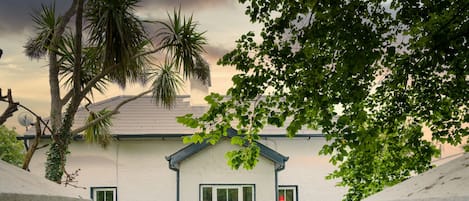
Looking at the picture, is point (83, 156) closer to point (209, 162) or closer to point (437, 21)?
point (209, 162)

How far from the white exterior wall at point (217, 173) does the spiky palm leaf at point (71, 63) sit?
3.46 meters

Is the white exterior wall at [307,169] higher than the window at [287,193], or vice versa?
the white exterior wall at [307,169]

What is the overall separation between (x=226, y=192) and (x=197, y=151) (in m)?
1.30

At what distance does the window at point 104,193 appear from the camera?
589 inches

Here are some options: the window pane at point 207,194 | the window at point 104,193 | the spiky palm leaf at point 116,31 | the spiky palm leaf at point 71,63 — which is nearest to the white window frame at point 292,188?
the window pane at point 207,194

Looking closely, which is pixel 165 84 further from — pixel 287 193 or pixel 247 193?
pixel 287 193

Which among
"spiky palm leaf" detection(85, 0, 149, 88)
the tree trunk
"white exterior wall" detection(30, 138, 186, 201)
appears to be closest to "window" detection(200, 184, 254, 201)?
"white exterior wall" detection(30, 138, 186, 201)

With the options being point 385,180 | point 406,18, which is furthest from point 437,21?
point 385,180

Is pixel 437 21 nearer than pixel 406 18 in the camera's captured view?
Yes

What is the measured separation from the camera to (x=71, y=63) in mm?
11633

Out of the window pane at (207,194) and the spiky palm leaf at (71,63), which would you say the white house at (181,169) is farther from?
the spiky palm leaf at (71,63)

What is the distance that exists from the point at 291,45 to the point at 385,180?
3.81m

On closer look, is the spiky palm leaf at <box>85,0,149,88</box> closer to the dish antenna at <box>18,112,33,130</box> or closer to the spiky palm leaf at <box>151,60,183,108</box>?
the spiky palm leaf at <box>151,60,183,108</box>

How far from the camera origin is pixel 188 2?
42.1 feet
